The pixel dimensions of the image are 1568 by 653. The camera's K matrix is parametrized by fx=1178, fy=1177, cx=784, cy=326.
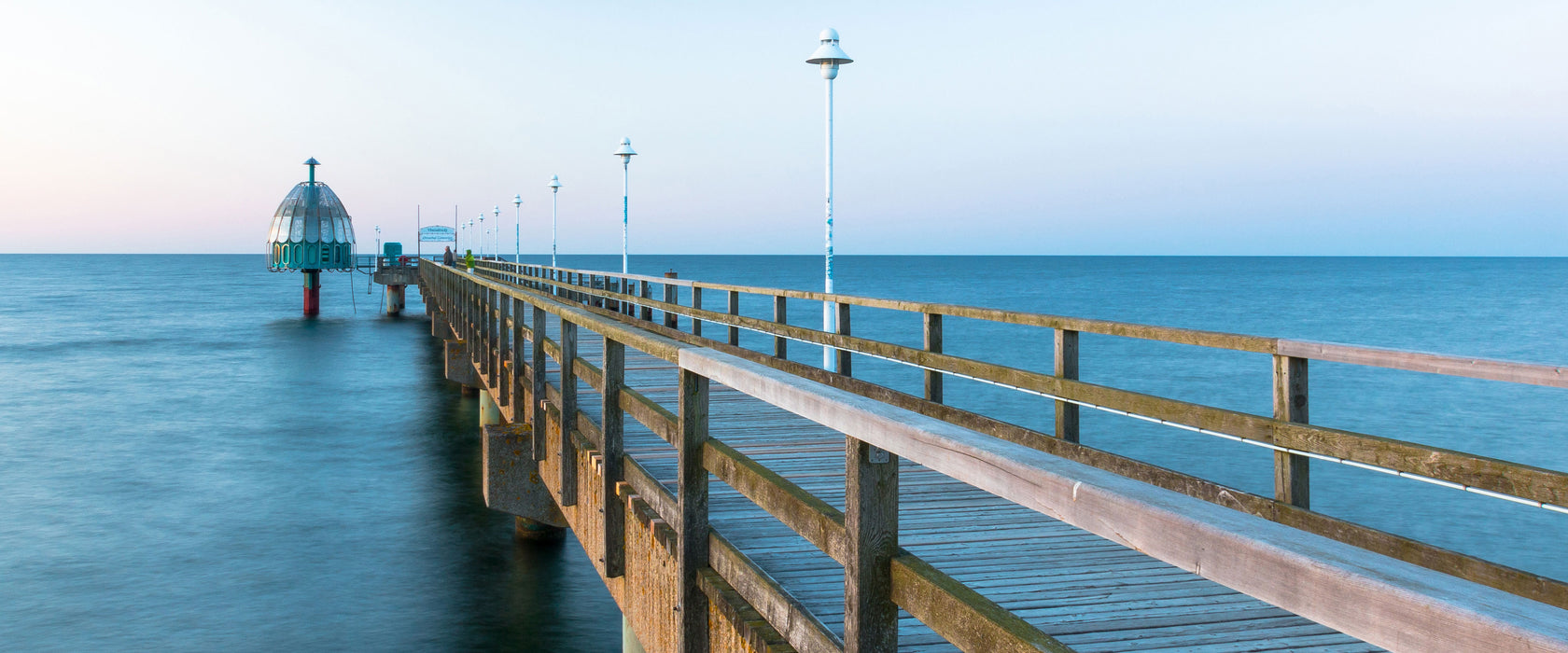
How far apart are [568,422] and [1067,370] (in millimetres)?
2923

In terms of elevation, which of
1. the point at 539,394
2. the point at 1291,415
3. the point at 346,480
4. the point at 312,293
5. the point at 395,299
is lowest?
the point at 346,480

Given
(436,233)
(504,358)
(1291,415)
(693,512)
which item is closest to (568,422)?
(693,512)

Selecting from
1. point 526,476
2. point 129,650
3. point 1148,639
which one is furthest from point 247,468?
point 1148,639

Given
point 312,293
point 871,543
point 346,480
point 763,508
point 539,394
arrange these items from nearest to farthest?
point 871,543, point 763,508, point 539,394, point 346,480, point 312,293

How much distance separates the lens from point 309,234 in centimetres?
7375

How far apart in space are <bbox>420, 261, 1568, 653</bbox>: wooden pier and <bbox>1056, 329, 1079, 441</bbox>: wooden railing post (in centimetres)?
2

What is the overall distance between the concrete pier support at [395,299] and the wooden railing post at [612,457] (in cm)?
6993

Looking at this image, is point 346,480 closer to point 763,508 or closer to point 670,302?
point 670,302

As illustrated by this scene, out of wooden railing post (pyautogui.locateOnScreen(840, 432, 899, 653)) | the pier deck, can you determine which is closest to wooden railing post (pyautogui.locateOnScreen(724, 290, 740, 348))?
the pier deck

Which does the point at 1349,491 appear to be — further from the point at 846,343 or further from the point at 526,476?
the point at 526,476

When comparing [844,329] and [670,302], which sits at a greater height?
[670,302]

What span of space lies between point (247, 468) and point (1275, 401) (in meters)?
20.2

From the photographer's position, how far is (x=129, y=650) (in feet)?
40.1

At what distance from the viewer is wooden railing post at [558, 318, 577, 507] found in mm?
6672
